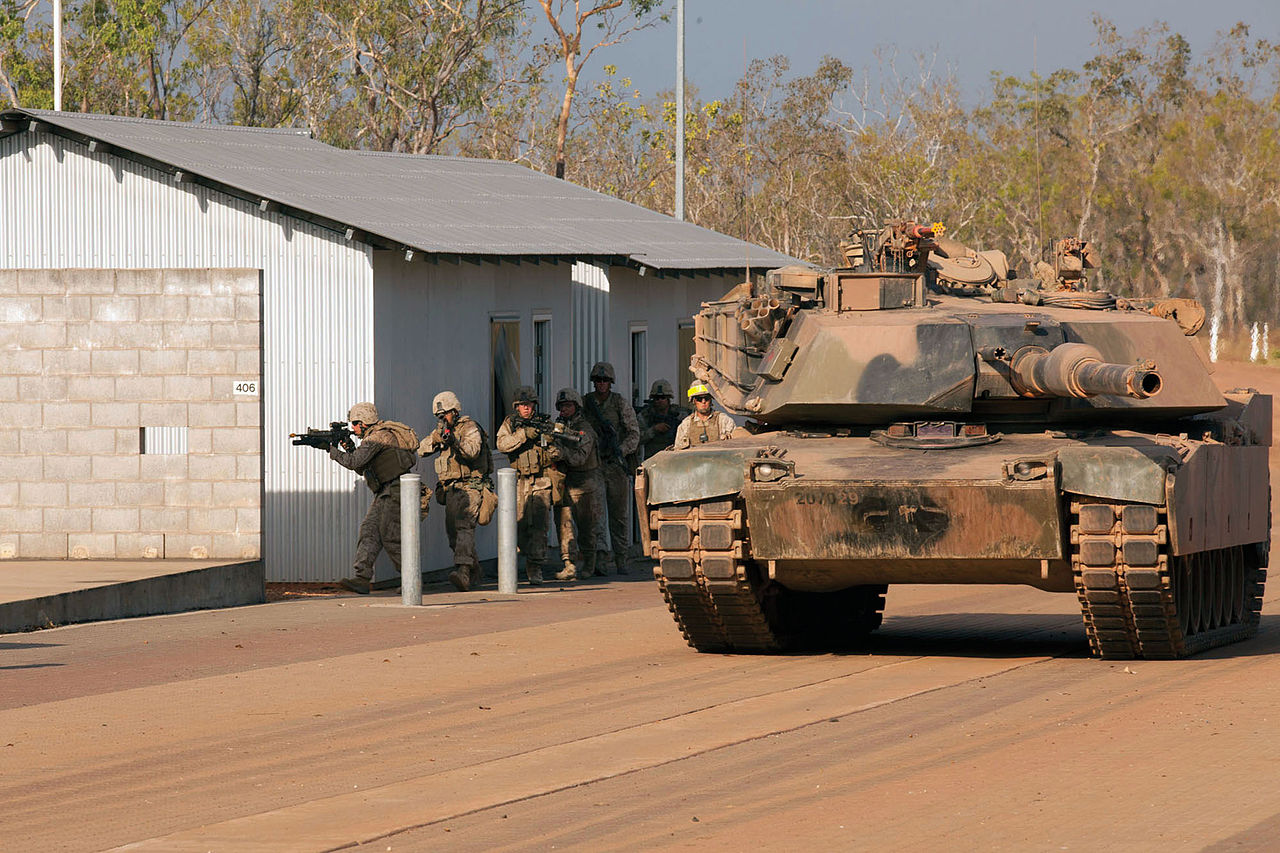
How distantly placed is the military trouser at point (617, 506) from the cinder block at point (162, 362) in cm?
508

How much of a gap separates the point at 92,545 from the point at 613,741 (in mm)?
9285

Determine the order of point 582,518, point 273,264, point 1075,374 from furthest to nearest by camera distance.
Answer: point 582,518 → point 273,264 → point 1075,374

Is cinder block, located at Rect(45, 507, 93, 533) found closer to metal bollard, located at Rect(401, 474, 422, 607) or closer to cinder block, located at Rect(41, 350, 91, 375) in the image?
cinder block, located at Rect(41, 350, 91, 375)

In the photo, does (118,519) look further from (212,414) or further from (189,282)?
(189,282)

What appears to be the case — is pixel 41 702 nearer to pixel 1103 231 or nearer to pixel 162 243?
pixel 162 243

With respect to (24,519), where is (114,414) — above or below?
above

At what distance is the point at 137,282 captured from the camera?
60.0 ft

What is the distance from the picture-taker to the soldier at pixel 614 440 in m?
21.8

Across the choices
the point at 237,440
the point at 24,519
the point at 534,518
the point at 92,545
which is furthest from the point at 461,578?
the point at 24,519

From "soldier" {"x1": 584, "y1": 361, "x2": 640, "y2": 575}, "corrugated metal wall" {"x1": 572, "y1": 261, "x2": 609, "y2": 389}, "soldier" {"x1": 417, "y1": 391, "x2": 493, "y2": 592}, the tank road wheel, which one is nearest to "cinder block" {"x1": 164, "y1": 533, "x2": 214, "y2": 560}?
"soldier" {"x1": 417, "y1": 391, "x2": 493, "y2": 592}

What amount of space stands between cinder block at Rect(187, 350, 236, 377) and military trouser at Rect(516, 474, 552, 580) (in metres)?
3.56

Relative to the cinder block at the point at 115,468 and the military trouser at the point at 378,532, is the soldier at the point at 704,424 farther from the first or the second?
the cinder block at the point at 115,468

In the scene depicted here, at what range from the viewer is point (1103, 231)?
228 feet

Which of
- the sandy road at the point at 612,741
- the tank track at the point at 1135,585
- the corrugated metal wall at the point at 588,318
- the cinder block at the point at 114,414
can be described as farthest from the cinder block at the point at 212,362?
the tank track at the point at 1135,585
